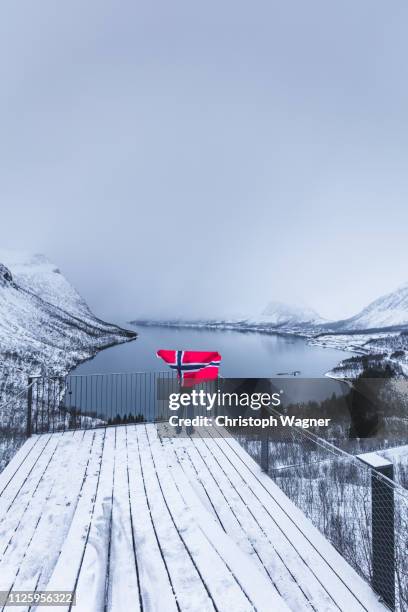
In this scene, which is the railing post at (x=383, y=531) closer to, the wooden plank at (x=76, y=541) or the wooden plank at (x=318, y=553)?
the wooden plank at (x=318, y=553)


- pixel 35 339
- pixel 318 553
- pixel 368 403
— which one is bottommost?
pixel 368 403

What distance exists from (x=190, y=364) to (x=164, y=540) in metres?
3.95

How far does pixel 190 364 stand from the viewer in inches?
290

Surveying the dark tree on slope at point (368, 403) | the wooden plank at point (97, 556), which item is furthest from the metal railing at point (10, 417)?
the dark tree on slope at point (368, 403)

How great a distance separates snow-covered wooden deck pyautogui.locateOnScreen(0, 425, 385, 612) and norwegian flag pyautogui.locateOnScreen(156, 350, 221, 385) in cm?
182

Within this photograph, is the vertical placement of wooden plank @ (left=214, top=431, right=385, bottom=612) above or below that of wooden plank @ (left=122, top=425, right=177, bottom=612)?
below

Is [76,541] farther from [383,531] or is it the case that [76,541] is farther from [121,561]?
[383,531]

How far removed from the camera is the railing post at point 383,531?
3290 mm

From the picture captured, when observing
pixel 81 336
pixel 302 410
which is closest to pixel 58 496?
pixel 302 410

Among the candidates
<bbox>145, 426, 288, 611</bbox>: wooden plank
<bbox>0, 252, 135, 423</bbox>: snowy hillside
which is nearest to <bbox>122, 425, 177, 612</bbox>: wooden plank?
<bbox>145, 426, 288, 611</bbox>: wooden plank

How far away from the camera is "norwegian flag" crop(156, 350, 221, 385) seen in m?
7.34

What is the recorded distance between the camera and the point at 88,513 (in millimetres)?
4129

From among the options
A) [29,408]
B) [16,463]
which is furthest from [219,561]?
[29,408]

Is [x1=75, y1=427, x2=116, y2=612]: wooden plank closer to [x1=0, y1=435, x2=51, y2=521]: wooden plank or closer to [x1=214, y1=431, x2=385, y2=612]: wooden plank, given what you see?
[x1=0, y1=435, x2=51, y2=521]: wooden plank
